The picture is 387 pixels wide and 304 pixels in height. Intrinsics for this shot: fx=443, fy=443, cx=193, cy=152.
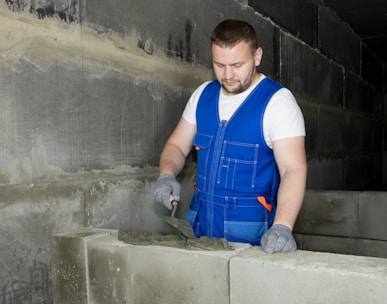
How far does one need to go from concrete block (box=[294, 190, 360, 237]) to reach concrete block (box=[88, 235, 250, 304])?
2.77 metres

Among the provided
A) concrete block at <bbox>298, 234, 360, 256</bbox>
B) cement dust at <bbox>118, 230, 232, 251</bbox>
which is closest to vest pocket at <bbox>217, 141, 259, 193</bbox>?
cement dust at <bbox>118, 230, 232, 251</bbox>

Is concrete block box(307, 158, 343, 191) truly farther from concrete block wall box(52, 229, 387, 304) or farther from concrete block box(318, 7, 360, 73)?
concrete block wall box(52, 229, 387, 304)

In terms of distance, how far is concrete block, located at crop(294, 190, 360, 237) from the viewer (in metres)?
4.52

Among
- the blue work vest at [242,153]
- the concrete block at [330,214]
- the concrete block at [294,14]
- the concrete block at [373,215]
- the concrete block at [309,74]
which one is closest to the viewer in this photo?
the blue work vest at [242,153]

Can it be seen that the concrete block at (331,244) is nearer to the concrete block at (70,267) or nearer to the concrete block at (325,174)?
the concrete block at (325,174)

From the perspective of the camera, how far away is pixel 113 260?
7.00 ft

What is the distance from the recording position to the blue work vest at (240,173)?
2535 mm

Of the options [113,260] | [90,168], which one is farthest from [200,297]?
[90,168]

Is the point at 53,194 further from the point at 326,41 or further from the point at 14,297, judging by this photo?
the point at 326,41

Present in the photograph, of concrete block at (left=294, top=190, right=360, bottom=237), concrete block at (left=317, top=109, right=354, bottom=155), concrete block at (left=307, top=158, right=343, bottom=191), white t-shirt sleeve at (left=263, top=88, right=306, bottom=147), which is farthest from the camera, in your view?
concrete block at (left=317, top=109, right=354, bottom=155)

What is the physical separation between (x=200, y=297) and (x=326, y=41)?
6.78 meters

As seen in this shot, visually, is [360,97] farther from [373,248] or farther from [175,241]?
[175,241]

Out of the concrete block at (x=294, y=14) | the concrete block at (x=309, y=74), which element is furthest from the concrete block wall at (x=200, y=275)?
the concrete block at (x=309, y=74)

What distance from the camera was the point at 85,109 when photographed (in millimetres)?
2732
